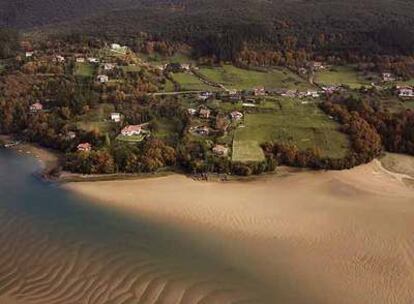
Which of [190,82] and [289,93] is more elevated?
[289,93]

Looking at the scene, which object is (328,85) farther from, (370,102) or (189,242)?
(189,242)

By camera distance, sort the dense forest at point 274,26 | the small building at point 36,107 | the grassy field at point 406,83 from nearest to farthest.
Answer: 1. the small building at point 36,107
2. the grassy field at point 406,83
3. the dense forest at point 274,26

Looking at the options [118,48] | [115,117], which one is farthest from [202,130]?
[118,48]

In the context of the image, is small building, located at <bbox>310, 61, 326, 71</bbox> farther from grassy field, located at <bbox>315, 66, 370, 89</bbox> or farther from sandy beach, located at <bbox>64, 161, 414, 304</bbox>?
sandy beach, located at <bbox>64, 161, 414, 304</bbox>

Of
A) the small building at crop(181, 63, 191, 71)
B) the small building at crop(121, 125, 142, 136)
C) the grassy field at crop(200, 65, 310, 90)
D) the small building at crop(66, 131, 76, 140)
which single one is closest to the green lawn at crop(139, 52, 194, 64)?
the small building at crop(181, 63, 191, 71)

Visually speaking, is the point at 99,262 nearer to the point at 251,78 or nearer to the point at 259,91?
the point at 259,91

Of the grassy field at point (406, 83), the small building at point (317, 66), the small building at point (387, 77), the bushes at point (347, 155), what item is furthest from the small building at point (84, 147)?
the small building at point (387, 77)

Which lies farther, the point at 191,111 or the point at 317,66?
the point at 317,66

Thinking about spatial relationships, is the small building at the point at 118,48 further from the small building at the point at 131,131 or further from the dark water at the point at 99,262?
the dark water at the point at 99,262
